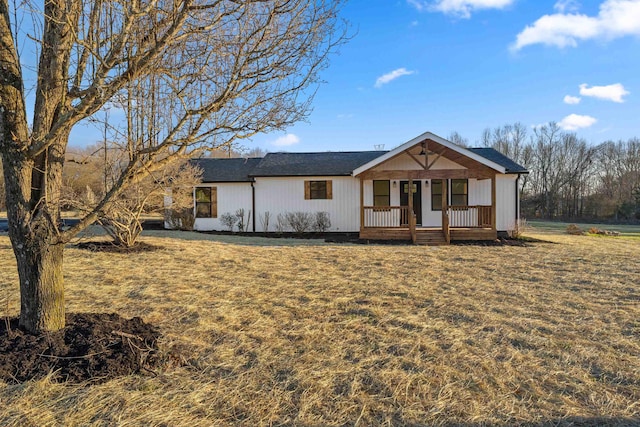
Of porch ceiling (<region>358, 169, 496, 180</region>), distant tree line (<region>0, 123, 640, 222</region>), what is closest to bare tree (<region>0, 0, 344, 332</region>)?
porch ceiling (<region>358, 169, 496, 180</region>)

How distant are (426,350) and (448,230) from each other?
31.3ft

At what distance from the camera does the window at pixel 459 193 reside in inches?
595

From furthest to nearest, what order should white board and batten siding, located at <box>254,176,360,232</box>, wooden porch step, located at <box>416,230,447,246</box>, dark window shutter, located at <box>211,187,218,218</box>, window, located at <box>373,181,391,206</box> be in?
dark window shutter, located at <box>211,187,218,218</box> → white board and batten siding, located at <box>254,176,360,232</box> → window, located at <box>373,181,391,206</box> → wooden porch step, located at <box>416,230,447,246</box>

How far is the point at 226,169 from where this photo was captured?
A: 1739 cm

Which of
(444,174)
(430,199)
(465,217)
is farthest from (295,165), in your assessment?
(465,217)

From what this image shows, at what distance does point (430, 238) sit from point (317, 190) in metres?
5.13

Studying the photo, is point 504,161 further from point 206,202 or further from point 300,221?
point 206,202

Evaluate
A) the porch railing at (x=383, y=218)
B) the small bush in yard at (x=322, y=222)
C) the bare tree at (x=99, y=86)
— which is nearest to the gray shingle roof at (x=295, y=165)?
the small bush in yard at (x=322, y=222)

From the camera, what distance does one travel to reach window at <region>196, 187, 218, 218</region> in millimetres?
16562

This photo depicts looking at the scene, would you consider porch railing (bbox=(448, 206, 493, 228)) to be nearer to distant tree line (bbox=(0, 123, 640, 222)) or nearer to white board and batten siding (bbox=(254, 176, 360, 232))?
white board and batten siding (bbox=(254, 176, 360, 232))

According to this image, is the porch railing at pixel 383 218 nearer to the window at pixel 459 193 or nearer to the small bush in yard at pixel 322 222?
the small bush in yard at pixel 322 222

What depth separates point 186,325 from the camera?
4312 mm

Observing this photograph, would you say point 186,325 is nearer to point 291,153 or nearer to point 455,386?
point 455,386

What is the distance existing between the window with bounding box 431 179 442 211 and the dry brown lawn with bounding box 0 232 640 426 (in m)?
7.59
